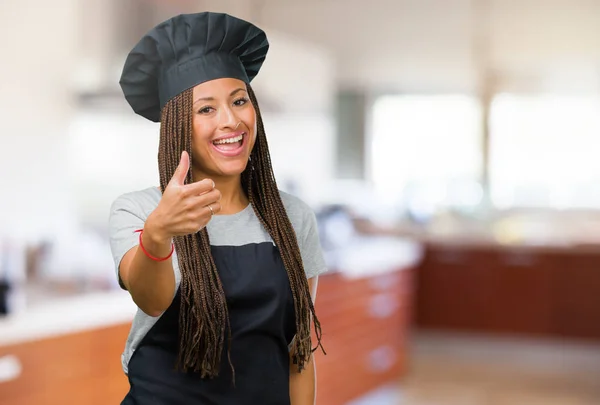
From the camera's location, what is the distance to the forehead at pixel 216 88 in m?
1.09

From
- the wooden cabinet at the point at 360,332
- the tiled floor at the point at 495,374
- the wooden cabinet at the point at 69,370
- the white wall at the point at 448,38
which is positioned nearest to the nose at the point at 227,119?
the wooden cabinet at the point at 69,370

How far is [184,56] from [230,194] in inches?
7.4

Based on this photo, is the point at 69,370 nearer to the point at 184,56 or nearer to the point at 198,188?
the point at 184,56

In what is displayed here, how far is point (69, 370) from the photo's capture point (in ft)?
7.85

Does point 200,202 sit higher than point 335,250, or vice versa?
point 200,202

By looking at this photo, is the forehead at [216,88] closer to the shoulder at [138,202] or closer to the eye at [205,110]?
the eye at [205,110]

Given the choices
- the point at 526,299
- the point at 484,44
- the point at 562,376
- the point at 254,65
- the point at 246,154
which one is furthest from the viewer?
the point at 484,44

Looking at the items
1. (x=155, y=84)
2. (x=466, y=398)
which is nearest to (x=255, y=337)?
(x=155, y=84)

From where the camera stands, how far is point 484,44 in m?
5.93

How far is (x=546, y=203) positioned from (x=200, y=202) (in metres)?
5.47

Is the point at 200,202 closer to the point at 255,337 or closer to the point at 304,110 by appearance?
the point at 255,337

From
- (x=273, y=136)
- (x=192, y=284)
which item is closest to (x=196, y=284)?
(x=192, y=284)

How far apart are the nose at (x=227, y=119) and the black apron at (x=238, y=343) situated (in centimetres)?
15

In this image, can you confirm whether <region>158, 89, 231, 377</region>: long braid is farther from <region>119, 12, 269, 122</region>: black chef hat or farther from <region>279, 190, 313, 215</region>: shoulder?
<region>279, 190, 313, 215</region>: shoulder
